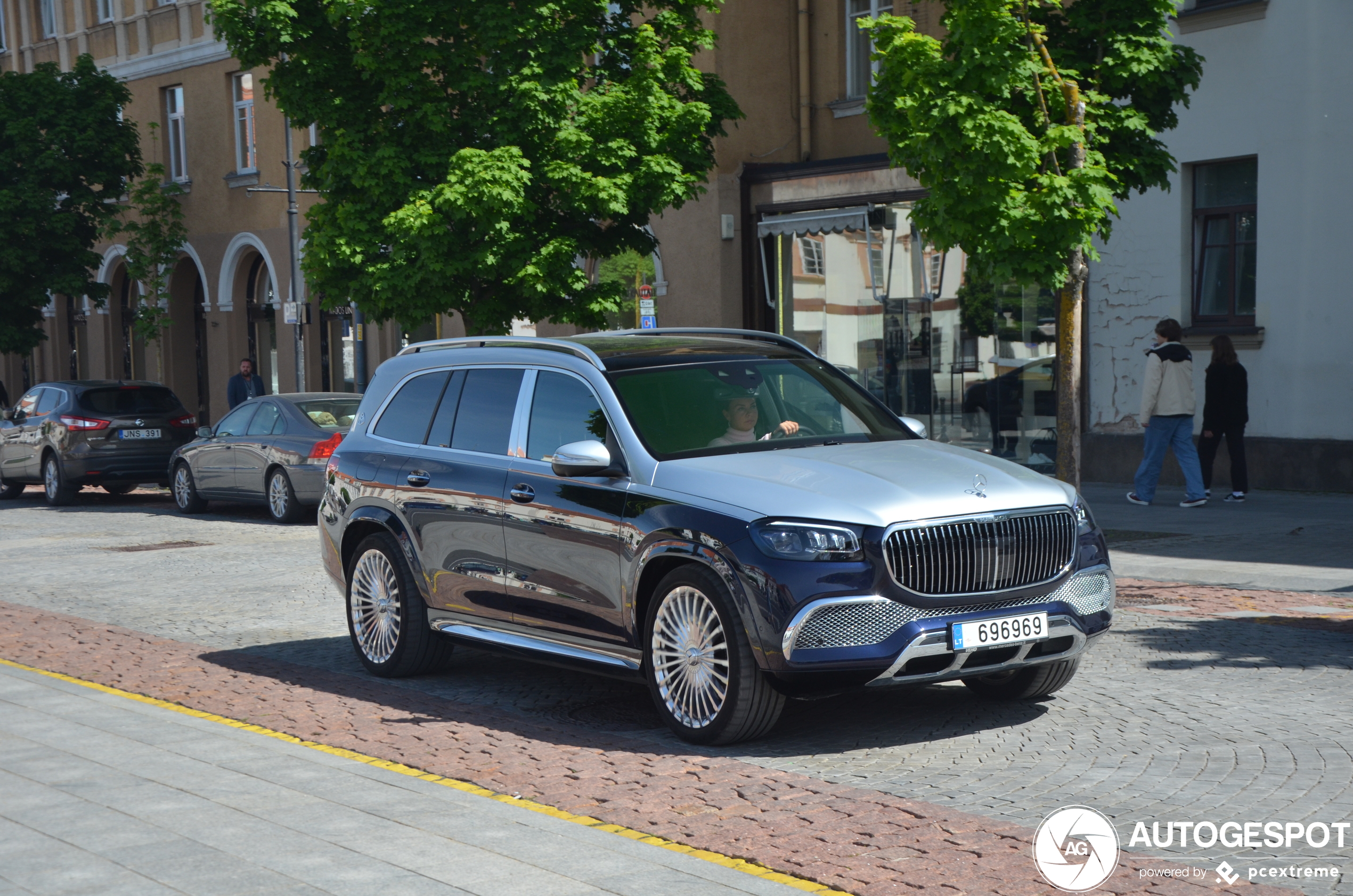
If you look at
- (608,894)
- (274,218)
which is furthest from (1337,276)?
(274,218)

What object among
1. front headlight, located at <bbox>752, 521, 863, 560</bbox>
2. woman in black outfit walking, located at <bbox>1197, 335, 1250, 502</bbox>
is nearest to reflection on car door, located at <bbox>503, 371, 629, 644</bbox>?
front headlight, located at <bbox>752, 521, 863, 560</bbox>

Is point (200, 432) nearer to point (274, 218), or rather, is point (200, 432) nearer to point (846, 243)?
point (846, 243)

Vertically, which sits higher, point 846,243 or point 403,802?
point 846,243

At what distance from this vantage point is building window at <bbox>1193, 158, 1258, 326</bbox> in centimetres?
1845

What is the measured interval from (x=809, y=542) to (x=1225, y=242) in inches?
554

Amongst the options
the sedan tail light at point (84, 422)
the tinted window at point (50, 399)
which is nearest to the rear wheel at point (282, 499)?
the sedan tail light at point (84, 422)

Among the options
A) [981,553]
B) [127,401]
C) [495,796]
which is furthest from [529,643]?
[127,401]

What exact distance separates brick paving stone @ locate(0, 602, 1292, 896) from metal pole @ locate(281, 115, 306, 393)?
2105 cm

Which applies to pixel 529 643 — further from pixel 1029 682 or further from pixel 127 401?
pixel 127 401

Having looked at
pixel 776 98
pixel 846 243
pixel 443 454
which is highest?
pixel 776 98

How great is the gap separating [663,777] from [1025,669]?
197 centimetres

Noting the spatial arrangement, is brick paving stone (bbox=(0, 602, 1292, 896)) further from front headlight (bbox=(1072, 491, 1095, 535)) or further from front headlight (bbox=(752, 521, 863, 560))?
front headlight (bbox=(1072, 491, 1095, 535))

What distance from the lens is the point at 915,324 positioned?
75.0 ft

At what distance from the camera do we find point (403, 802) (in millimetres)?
5742
